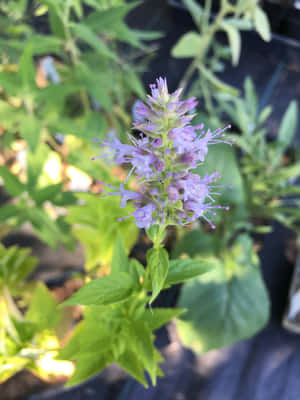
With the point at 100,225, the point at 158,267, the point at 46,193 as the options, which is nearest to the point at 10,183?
the point at 46,193

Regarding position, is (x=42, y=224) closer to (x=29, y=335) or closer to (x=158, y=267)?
(x=29, y=335)

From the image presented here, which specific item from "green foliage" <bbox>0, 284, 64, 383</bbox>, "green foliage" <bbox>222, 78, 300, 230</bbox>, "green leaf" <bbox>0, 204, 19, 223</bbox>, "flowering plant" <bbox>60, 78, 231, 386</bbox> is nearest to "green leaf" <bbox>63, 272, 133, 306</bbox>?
"flowering plant" <bbox>60, 78, 231, 386</bbox>

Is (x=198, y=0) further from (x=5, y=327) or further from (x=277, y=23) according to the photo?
(x=5, y=327)

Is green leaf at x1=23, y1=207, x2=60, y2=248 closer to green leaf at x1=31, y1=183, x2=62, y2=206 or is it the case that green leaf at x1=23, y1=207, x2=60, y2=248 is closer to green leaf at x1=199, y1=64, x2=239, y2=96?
green leaf at x1=31, y1=183, x2=62, y2=206

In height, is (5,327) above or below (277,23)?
below

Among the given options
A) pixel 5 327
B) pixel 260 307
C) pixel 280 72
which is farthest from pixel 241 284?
pixel 280 72

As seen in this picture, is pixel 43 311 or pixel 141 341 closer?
pixel 141 341

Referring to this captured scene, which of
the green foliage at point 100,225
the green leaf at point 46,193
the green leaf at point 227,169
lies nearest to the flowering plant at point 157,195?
the green foliage at point 100,225
